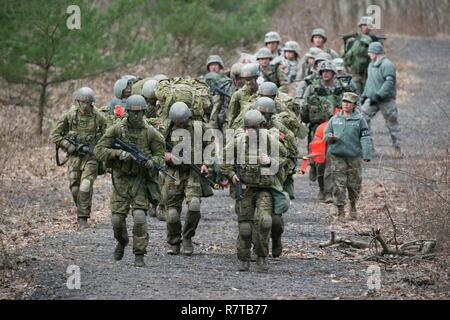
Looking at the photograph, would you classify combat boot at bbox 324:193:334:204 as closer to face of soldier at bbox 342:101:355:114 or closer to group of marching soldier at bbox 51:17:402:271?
group of marching soldier at bbox 51:17:402:271

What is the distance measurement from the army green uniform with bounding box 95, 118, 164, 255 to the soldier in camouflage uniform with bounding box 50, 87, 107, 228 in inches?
105

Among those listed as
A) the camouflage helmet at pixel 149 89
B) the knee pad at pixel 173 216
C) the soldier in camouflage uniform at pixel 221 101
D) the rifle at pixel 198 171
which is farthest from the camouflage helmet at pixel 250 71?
the soldier in camouflage uniform at pixel 221 101

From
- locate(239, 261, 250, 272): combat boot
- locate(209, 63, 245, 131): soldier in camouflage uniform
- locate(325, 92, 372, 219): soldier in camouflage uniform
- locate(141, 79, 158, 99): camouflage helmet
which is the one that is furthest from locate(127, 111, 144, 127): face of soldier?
locate(209, 63, 245, 131): soldier in camouflage uniform

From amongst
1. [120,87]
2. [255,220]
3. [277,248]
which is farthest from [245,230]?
[120,87]

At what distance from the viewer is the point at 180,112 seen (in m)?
12.1

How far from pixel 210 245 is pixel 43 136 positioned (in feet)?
31.7

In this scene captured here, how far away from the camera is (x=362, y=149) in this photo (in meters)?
14.6

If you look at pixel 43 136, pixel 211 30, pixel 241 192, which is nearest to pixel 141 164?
pixel 241 192

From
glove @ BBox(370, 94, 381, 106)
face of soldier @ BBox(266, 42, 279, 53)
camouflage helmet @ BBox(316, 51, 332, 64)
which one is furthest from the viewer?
glove @ BBox(370, 94, 381, 106)

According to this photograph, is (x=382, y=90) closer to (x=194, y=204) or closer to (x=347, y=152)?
(x=347, y=152)

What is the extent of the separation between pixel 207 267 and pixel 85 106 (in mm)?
3534

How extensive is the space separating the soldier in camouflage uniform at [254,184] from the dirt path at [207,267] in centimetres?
29

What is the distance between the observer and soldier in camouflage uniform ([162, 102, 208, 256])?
12344mm
